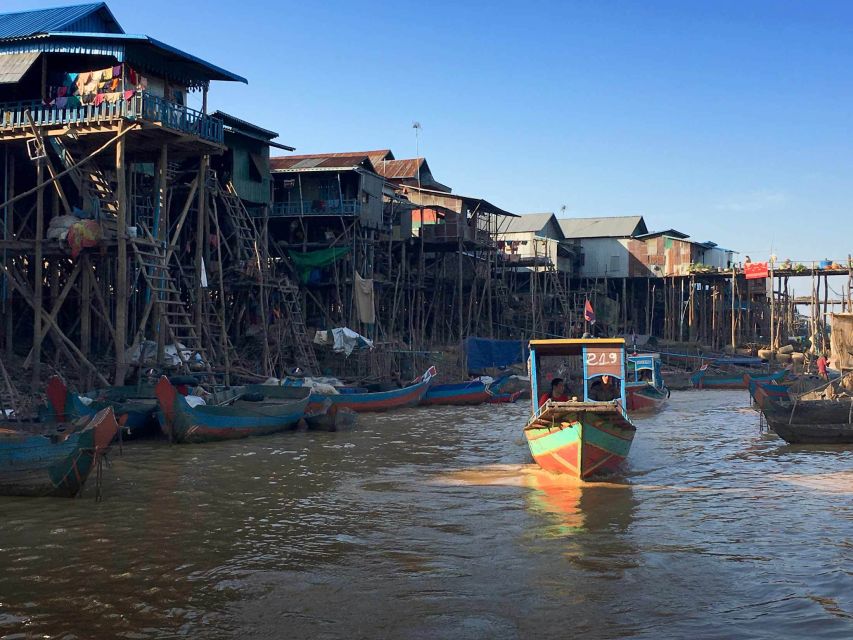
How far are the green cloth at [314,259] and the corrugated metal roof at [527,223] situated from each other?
18.9 metres

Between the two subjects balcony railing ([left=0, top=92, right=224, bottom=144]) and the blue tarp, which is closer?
balcony railing ([left=0, top=92, right=224, bottom=144])

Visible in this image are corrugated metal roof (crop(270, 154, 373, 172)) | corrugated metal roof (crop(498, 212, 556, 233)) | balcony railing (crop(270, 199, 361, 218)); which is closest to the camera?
balcony railing (crop(270, 199, 361, 218))

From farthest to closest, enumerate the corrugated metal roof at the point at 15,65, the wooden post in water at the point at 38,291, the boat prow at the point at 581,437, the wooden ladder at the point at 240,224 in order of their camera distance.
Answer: the wooden ladder at the point at 240,224 < the corrugated metal roof at the point at 15,65 < the wooden post in water at the point at 38,291 < the boat prow at the point at 581,437

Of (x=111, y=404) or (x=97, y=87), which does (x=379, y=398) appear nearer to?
(x=111, y=404)

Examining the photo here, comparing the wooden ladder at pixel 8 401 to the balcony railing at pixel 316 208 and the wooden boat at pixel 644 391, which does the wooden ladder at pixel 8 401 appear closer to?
the balcony railing at pixel 316 208

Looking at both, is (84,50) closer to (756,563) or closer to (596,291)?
(756,563)

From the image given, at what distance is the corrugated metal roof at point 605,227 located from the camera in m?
55.5

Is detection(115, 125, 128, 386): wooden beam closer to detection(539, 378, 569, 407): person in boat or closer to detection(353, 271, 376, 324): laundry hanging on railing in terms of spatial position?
detection(539, 378, 569, 407): person in boat

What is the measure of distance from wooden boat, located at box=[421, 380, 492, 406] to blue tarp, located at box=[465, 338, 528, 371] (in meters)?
4.49

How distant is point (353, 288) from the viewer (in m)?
34.3

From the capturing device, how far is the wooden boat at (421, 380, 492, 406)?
30.4 m

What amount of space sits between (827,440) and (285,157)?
25.7 metres

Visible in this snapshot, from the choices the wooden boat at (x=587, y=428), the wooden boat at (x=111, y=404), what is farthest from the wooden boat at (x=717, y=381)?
the wooden boat at (x=111, y=404)

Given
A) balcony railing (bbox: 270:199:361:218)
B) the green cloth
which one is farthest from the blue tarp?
balcony railing (bbox: 270:199:361:218)
